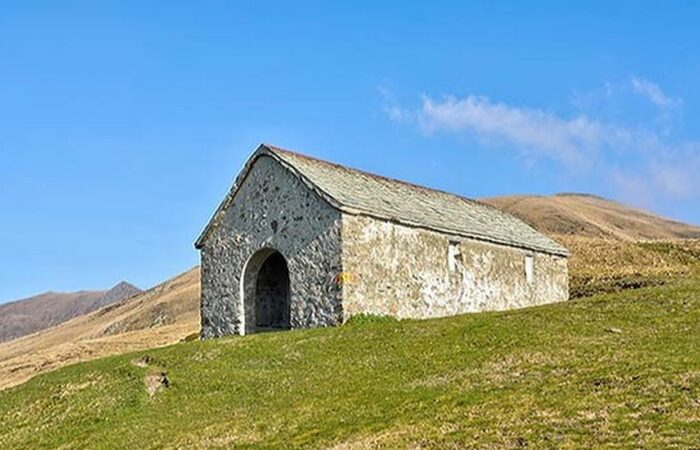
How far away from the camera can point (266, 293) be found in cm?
4128

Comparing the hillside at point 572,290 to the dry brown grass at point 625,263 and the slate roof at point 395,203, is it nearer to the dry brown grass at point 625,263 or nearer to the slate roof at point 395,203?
the dry brown grass at point 625,263

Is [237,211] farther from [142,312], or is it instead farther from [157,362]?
[142,312]

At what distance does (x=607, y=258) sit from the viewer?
68.1 meters

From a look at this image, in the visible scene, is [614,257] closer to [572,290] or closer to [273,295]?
[572,290]

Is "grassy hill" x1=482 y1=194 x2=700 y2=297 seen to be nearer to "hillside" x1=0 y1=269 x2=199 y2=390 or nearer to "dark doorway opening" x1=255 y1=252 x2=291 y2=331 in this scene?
"dark doorway opening" x1=255 y1=252 x2=291 y2=331

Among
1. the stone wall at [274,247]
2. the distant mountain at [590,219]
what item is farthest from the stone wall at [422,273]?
the distant mountain at [590,219]

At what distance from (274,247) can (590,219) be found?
359 feet

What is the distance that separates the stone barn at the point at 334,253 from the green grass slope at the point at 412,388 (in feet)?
10.0

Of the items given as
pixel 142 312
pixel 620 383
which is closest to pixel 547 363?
pixel 620 383

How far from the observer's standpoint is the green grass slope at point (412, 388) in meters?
19.0

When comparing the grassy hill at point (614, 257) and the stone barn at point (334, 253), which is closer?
the stone barn at point (334, 253)

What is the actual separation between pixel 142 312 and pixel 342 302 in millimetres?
70601

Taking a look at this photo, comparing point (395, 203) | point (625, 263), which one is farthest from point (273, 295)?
point (625, 263)

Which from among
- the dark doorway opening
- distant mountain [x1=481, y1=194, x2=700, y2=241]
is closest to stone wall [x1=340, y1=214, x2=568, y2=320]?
the dark doorway opening
